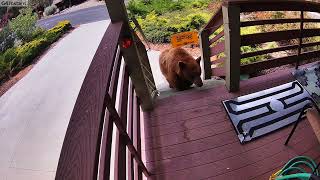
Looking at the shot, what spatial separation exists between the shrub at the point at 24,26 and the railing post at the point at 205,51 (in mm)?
14083

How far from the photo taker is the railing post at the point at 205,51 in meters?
4.18

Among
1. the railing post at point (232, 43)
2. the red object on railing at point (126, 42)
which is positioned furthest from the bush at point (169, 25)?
the red object on railing at point (126, 42)

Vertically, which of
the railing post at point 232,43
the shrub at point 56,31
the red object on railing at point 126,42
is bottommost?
the shrub at point 56,31

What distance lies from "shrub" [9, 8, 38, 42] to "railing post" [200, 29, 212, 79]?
14083 millimetres

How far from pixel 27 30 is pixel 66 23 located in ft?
6.70

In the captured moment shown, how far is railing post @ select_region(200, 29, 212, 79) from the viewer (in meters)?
4.18

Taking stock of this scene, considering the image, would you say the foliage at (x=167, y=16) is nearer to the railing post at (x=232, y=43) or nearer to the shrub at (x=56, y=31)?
the shrub at (x=56, y=31)

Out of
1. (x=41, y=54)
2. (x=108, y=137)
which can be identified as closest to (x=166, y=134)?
(x=108, y=137)

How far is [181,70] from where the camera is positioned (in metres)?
3.92

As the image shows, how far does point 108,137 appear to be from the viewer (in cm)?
124

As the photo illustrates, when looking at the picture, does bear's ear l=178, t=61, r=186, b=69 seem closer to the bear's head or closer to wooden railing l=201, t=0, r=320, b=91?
the bear's head

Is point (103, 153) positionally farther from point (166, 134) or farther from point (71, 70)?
point (71, 70)

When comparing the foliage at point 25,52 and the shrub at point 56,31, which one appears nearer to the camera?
the foliage at point 25,52

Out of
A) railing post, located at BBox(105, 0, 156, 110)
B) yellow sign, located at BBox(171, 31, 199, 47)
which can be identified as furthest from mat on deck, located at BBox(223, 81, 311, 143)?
yellow sign, located at BBox(171, 31, 199, 47)
